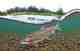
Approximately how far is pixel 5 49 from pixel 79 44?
3.98 feet

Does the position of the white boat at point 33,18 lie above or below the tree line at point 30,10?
below

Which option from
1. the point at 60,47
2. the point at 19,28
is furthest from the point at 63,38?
the point at 19,28

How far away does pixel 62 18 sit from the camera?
8.13m

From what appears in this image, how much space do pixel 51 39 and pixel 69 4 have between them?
0.64 m

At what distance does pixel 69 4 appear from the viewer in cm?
814

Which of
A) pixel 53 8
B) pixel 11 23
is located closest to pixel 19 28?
pixel 11 23

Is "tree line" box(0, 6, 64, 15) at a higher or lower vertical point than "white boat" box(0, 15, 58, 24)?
higher

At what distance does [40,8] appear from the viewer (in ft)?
26.7

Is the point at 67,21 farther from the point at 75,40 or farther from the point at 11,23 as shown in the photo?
the point at 11,23

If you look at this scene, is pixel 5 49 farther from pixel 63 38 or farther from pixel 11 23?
pixel 63 38

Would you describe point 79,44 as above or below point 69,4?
below

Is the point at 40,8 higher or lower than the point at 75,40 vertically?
higher

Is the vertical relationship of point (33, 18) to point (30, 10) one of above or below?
below

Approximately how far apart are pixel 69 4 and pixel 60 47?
72 cm
